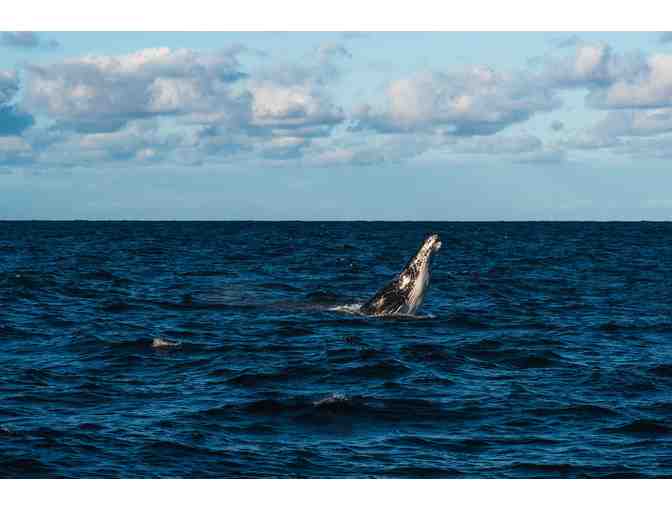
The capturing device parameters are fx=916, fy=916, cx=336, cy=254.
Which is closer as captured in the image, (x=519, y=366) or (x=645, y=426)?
(x=645, y=426)

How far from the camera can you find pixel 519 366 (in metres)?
20.2

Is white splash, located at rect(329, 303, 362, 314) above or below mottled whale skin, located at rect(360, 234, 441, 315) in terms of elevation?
below

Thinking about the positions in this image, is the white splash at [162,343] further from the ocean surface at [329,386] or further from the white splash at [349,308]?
the white splash at [349,308]

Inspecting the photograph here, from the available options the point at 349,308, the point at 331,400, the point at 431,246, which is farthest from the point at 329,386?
the point at 349,308

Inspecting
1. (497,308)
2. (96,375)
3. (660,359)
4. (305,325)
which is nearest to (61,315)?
(305,325)

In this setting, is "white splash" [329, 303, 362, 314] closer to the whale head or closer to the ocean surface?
the ocean surface

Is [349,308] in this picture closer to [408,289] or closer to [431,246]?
[408,289]

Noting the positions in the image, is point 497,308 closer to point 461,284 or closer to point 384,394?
point 461,284

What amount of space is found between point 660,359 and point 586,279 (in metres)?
25.5

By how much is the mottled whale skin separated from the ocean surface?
849 millimetres

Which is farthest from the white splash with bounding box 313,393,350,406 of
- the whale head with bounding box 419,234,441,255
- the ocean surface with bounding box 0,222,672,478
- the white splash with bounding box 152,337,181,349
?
the whale head with bounding box 419,234,441,255

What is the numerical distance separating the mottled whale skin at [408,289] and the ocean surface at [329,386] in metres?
0.85

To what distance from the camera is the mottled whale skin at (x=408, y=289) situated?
27.3 metres

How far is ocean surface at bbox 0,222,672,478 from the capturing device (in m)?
12.9
